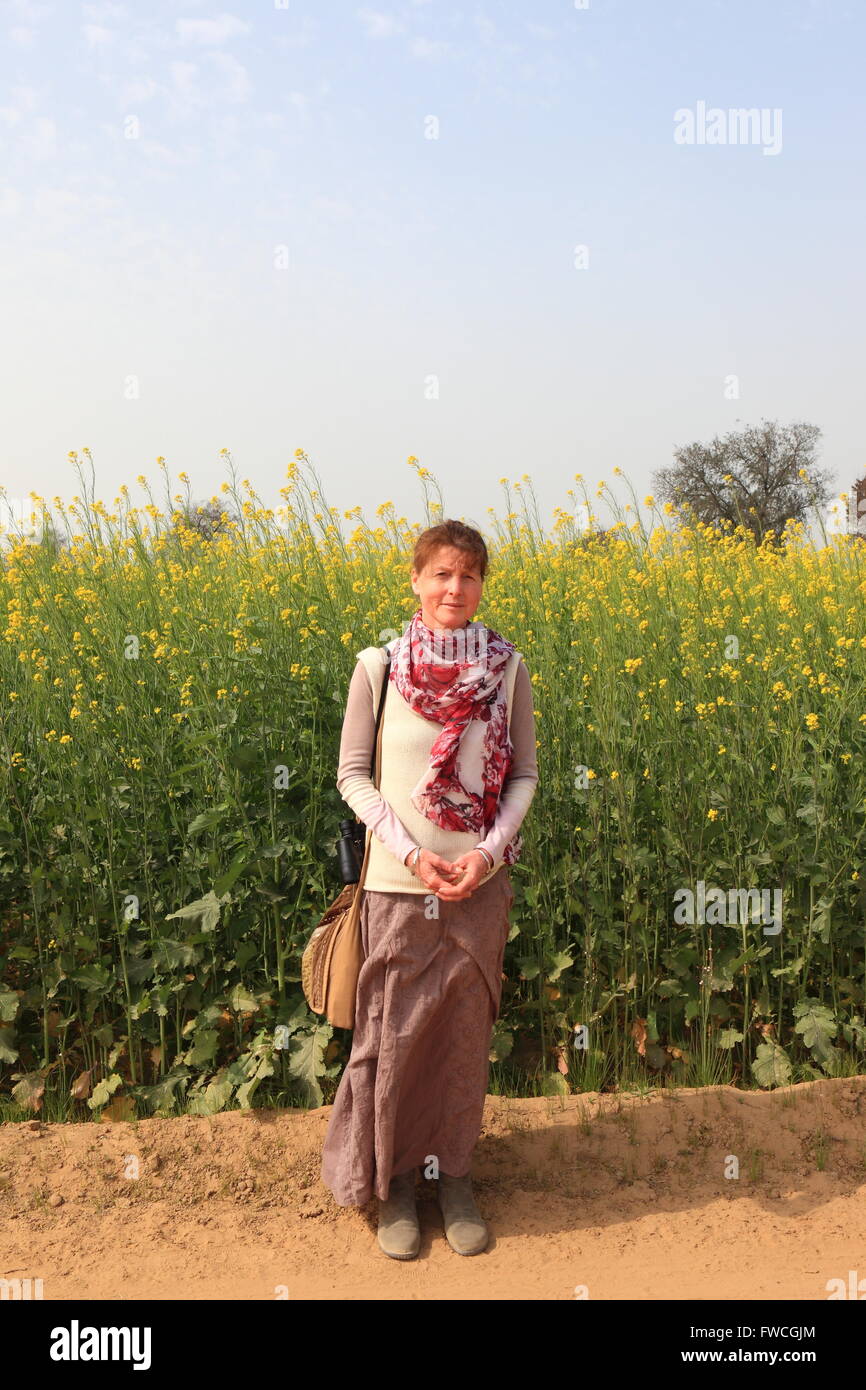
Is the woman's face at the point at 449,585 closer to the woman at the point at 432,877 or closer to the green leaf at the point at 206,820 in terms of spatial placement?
the woman at the point at 432,877

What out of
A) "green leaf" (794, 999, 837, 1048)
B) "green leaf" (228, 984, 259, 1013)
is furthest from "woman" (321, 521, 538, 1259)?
"green leaf" (794, 999, 837, 1048)

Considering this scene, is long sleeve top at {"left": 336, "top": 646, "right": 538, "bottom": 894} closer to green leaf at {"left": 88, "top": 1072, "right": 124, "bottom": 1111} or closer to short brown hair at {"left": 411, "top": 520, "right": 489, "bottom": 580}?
short brown hair at {"left": 411, "top": 520, "right": 489, "bottom": 580}

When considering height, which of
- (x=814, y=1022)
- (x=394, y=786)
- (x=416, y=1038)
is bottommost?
(x=814, y=1022)

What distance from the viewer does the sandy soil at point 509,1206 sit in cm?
334

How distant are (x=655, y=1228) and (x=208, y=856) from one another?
193cm

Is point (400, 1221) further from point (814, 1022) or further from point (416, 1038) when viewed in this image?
point (814, 1022)

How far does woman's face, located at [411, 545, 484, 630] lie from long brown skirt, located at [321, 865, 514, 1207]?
77cm

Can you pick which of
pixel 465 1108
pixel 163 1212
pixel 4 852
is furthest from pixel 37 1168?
pixel 465 1108

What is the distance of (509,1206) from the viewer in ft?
12.1

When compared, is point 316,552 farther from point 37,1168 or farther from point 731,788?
point 37,1168

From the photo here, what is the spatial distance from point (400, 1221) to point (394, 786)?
1.30 metres

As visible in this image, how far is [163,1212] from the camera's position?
3768 millimetres

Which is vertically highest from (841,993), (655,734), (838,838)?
(655,734)

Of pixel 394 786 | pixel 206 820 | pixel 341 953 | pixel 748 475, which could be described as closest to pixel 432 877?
pixel 394 786
